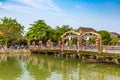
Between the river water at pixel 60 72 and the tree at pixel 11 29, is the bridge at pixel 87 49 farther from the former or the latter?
the tree at pixel 11 29

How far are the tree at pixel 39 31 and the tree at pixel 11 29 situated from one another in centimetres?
267

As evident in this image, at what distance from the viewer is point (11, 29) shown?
65.5 meters

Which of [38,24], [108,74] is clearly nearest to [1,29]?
[38,24]

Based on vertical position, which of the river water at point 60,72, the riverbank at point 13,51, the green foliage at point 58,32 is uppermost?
the green foliage at point 58,32

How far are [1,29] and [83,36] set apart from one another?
1176 inches

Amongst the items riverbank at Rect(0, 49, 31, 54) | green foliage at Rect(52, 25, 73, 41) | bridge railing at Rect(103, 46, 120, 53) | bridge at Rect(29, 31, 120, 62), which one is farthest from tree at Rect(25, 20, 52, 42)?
bridge railing at Rect(103, 46, 120, 53)

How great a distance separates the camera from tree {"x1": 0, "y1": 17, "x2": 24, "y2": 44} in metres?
65.3

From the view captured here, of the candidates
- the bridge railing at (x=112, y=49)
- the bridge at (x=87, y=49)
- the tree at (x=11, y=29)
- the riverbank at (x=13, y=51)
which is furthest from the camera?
the tree at (x=11, y=29)

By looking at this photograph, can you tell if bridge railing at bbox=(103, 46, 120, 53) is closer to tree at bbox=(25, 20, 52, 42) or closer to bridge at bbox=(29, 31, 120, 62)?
bridge at bbox=(29, 31, 120, 62)

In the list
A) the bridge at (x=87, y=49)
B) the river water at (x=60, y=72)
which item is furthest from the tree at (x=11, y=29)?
the river water at (x=60, y=72)

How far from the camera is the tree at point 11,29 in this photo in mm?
65312

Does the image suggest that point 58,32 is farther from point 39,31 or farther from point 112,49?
point 112,49

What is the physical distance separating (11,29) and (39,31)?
652cm

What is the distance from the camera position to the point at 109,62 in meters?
32.8
